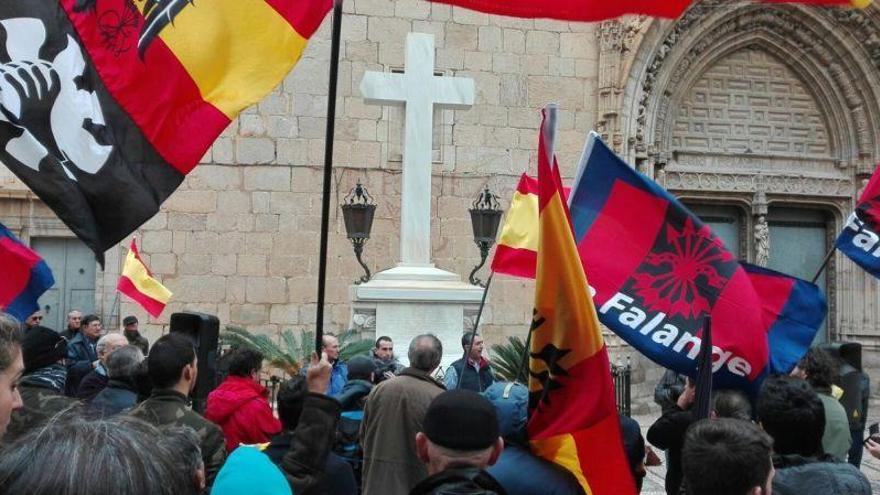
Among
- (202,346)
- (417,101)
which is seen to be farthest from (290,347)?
(202,346)

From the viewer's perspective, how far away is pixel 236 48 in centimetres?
407

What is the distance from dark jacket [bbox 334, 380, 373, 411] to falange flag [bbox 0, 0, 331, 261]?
166 centimetres

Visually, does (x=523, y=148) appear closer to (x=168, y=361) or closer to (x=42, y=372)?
(x=42, y=372)

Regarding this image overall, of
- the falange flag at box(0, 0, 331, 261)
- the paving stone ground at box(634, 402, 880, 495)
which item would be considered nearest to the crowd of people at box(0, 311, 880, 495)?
the falange flag at box(0, 0, 331, 261)

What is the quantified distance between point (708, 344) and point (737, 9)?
41.5 feet

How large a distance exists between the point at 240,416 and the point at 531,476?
1.56 metres

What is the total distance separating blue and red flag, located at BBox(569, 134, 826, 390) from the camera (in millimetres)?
4312

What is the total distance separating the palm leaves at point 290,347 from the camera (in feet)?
31.3

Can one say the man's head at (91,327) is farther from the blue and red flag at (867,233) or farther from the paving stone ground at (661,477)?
the blue and red flag at (867,233)

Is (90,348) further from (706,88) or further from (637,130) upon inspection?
(706,88)

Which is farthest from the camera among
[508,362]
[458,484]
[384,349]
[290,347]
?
[290,347]

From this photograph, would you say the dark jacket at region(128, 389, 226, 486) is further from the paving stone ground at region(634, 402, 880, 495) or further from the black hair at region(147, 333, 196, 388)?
the paving stone ground at region(634, 402, 880, 495)

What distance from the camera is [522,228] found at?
718 cm

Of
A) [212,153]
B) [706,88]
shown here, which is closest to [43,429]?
[212,153]
